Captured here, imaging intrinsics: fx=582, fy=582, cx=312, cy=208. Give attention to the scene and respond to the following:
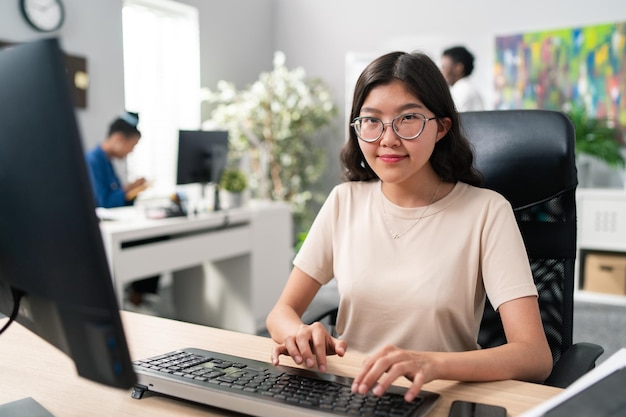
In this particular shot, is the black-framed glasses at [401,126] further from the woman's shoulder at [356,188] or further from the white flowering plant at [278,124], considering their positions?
the white flowering plant at [278,124]

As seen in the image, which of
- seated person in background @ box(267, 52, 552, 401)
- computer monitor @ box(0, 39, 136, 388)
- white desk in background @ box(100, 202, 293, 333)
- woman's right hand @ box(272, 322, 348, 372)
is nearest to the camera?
computer monitor @ box(0, 39, 136, 388)

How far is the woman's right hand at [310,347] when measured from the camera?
95 cm

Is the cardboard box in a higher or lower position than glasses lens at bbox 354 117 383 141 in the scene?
lower

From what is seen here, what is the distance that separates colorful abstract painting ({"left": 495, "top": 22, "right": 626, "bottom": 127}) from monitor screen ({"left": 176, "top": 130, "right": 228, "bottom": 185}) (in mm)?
2668

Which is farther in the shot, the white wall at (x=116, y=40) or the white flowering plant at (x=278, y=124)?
the white flowering plant at (x=278, y=124)

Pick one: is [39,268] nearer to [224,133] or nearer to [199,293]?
[224,133]

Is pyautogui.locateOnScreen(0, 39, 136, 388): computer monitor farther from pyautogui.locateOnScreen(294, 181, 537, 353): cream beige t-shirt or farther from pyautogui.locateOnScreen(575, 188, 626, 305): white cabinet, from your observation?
pyautogui.locateOnScreen(575, 188, 626, 305): white cabinet

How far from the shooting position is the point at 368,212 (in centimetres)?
133

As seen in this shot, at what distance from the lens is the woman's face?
3.88 feet

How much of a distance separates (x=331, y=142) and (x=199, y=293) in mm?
2629

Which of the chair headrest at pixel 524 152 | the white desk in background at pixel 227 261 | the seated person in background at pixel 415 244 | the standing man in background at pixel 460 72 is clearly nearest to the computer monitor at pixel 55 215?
the seated person in background at pixel 415 244

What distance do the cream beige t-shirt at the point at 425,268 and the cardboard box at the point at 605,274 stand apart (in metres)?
3.31

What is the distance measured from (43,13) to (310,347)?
3.67m

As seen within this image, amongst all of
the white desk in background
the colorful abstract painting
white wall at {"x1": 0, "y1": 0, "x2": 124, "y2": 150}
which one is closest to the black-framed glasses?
the white desk in background
